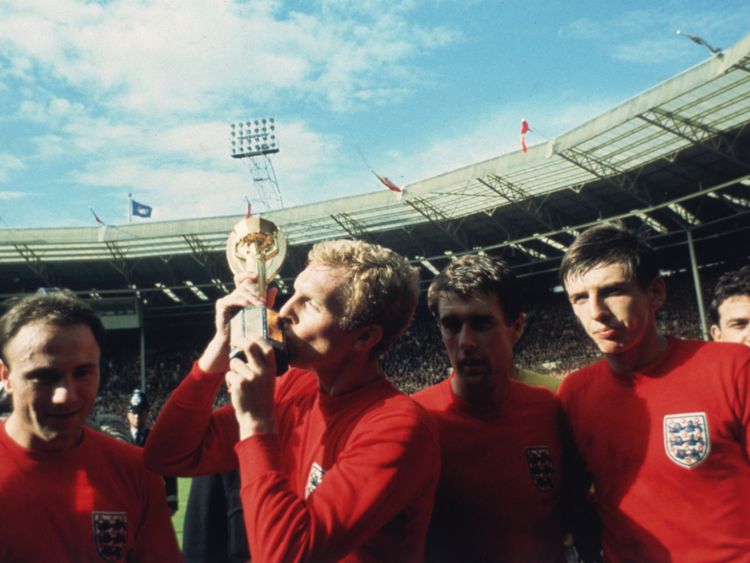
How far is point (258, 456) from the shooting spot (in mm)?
1717

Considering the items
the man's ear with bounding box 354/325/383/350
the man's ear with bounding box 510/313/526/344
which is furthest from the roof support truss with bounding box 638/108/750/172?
the man's ear with bounding box 354/325/383/350

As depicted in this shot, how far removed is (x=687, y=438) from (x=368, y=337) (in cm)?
109

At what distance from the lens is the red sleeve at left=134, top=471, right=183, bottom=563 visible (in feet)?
7.22

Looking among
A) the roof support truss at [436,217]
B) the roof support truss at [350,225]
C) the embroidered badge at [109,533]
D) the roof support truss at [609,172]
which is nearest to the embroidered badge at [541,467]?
the embroidered badge at [109,533]

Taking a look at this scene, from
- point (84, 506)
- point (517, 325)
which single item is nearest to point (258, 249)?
point (84, 506)

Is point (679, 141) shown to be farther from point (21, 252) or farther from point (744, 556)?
point (21, 252)

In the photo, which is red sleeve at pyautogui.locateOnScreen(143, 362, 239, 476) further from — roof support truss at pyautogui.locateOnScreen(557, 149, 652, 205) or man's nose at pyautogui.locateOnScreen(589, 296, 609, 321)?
roof support truss at pyautogui.locateOnScreen(557, 149, 652, 205)

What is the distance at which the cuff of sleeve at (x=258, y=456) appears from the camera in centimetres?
169

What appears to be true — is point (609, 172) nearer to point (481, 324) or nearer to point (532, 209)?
point (532, 209)

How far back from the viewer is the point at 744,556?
2064mm

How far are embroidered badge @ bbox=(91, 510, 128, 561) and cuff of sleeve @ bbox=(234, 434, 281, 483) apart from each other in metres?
0.68

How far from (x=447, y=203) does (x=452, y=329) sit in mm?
20642

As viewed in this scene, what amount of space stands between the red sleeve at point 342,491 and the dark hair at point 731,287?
257 cm

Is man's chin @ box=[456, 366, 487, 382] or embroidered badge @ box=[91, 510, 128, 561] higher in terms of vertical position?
man's chin @ box=[456, 366, 487, 382]
